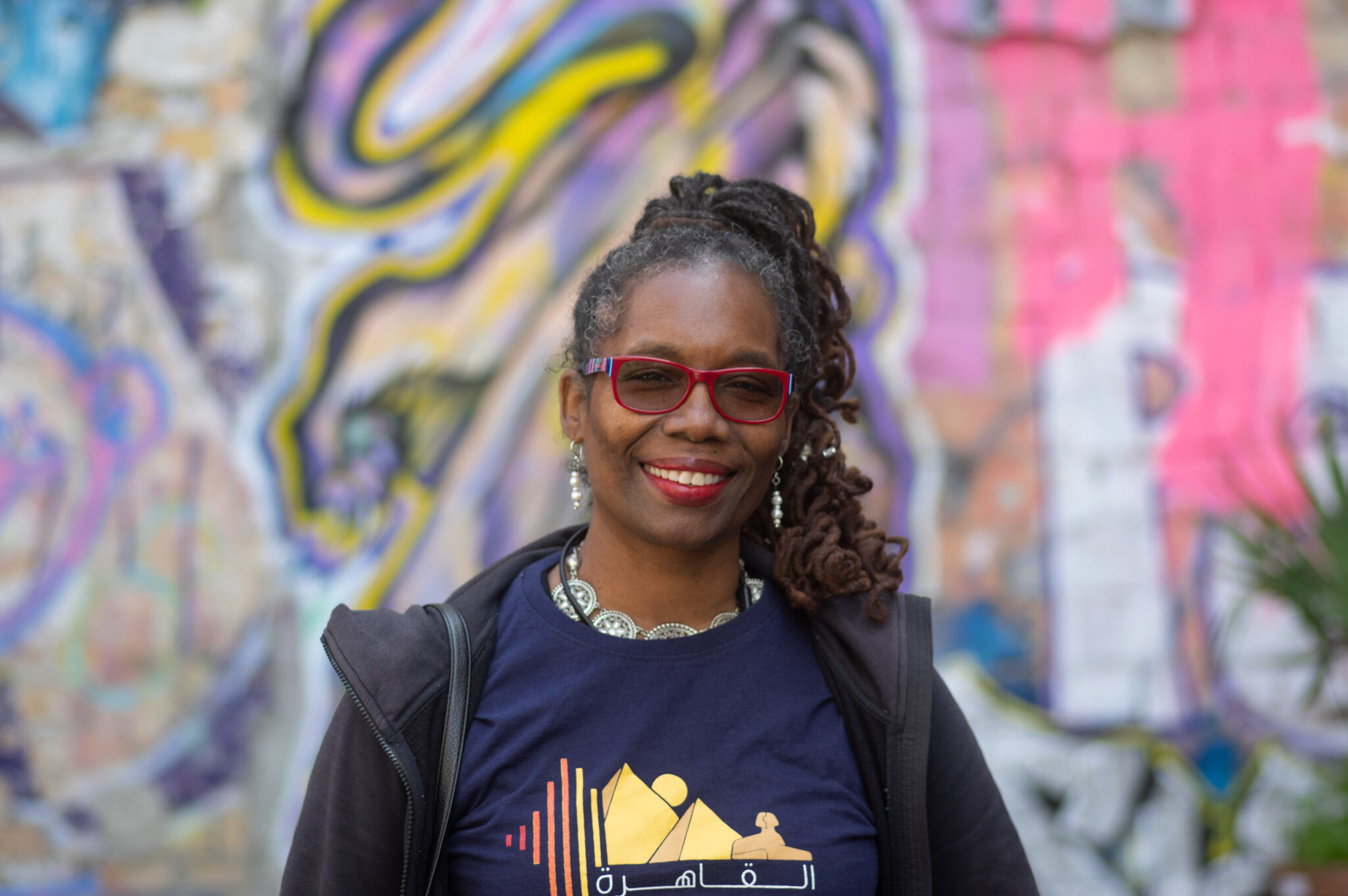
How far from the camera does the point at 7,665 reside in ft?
13.5

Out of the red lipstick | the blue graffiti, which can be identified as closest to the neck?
the red lipstick

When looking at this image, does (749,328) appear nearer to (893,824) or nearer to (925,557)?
(893,824)

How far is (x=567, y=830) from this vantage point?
163cm

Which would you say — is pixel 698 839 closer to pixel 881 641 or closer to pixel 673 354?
pixel 881 641

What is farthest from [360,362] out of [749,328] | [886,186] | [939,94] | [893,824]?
[893,824]

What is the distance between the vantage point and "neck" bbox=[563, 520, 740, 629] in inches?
73.5

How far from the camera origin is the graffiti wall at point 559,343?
408 centimetres

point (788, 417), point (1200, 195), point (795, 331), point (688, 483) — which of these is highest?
point (1200, 195)

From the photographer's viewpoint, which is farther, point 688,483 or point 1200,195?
point 1200,195

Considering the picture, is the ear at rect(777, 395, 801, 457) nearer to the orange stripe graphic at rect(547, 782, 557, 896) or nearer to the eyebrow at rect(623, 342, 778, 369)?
the eyebrow at rect(623, 342, 778, 369)

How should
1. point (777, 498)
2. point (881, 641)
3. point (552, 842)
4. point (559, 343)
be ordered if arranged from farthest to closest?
point (559, 343), point (777, 498), point (881, 641), point (552, 842)

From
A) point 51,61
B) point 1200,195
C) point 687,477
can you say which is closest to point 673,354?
point 687,477

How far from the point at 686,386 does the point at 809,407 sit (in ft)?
1.26

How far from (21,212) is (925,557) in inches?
141
